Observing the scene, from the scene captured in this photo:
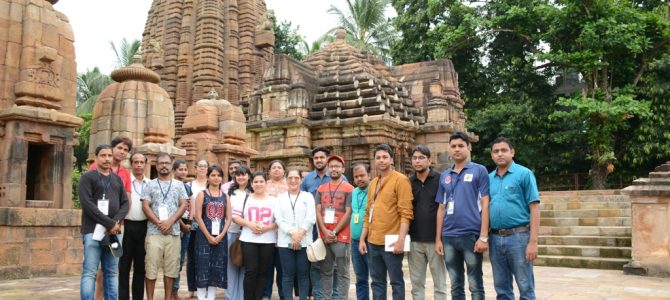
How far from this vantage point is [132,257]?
5773 millimetres

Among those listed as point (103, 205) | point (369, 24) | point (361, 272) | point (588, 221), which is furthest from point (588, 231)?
point (369, 24)

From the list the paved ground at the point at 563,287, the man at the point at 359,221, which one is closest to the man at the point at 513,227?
the man at the point at 359,221

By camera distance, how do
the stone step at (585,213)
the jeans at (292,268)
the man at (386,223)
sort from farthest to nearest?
1. the stone step at (585,213)
2. the jeans at (292,268)
3. the man at (386,223)

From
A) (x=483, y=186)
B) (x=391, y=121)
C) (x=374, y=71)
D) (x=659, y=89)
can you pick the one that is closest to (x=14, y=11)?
(x=483, y=186)

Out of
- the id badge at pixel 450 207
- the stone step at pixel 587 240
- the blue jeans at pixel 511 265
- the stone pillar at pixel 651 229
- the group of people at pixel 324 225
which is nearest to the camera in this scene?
the blue jeans at pixel 511 265

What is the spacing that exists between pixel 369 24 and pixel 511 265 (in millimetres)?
30865

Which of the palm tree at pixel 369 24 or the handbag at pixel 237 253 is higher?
the palm tree at pixel 369 24

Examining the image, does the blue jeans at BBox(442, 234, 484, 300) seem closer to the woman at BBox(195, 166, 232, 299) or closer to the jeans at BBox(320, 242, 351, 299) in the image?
the jeans at BBox(320, 242, 351, 299)

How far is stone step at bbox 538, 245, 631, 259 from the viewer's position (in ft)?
34.1

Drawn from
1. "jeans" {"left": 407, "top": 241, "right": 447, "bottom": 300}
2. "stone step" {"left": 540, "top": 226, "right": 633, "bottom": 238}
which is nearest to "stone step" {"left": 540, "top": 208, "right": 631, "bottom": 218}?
"stone step" {"left": 540, "top": 226, "right": 633, "bottom": 238}

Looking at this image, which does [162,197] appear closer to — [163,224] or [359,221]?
[163,224]

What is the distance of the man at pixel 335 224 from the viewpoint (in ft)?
18.6

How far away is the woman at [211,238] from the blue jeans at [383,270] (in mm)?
1627

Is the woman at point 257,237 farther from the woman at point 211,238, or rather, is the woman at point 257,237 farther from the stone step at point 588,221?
the stone step at point 588,221
